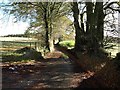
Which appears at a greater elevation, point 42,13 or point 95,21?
point 42,13

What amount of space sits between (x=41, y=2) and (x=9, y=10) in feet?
13.9

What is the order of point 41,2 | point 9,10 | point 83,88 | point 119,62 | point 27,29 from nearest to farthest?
1. point 119,62
2. point 83,88
3. point 9,10
4. point 41,2
5. point 27,29

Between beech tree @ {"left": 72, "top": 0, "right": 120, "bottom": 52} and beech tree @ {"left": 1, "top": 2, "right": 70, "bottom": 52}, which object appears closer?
beech tree @ {"left": 72, "top": 0, "right": 120, "bottom": 52}

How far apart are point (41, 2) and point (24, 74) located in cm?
1805

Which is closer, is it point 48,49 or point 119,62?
point 119,62

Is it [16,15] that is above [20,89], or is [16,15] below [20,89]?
above

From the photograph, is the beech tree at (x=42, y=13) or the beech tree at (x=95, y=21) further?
the beech tree at (x=42, y=13)

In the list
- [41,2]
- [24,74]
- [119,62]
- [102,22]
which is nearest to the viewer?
[119,62]

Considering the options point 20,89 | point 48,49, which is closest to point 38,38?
point 48,49

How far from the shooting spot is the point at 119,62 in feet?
33.3

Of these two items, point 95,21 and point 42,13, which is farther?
point 42,13

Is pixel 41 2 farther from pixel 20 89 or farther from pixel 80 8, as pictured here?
pixel 20 89

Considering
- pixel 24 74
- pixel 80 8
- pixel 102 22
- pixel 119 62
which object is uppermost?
pixel 80 8

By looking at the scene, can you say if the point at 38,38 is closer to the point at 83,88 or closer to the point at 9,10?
the point at 9,10
